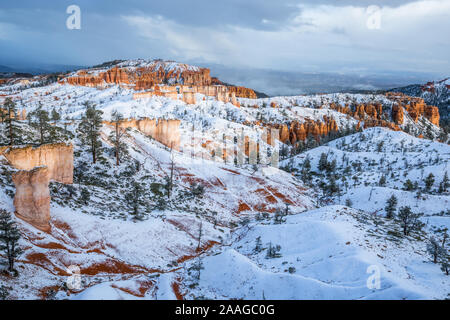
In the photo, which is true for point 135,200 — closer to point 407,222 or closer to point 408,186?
point 407,222

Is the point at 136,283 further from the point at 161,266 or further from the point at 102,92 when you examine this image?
the point at 102,92

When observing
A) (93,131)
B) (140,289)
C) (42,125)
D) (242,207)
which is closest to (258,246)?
(140,289)

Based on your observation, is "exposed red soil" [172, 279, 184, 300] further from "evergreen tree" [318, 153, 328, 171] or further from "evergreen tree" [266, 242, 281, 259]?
"evergreen tree" [318, 153, 328, 171]

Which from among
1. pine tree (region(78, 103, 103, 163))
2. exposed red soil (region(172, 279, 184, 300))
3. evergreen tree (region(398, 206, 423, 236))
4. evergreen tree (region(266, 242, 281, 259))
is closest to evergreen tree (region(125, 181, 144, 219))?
pine tree (region(78, 103, 103, 163))

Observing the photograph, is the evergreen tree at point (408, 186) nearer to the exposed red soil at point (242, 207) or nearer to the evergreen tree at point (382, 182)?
the evergreen tree at point (382, 182)

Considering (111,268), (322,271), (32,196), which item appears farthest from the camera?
(111,268)
